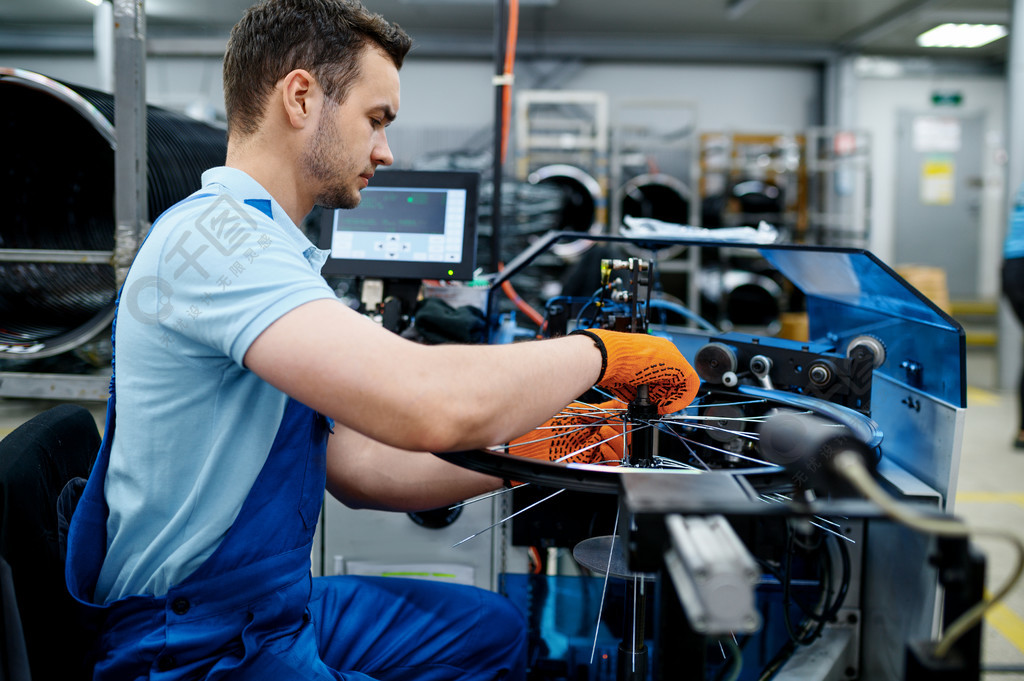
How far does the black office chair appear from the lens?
31.3 inches

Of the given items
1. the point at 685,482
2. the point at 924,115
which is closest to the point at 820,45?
the point at 924,115

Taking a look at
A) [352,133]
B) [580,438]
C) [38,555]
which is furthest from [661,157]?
[38,555]

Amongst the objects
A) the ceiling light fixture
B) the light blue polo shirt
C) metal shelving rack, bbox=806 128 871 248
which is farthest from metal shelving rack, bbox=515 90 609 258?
the light blue polo shirt

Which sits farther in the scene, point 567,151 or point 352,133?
point 567,151

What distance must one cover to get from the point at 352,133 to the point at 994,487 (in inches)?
130

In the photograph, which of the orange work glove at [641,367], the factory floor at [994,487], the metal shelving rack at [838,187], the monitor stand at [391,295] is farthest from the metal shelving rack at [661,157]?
the orange work glove at [641,367]

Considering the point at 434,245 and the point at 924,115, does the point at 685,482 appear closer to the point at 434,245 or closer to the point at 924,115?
Answer: the point at 434,245

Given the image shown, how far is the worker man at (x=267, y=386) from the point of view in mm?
714

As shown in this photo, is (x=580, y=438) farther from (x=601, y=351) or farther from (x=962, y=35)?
(x=962, y=35)

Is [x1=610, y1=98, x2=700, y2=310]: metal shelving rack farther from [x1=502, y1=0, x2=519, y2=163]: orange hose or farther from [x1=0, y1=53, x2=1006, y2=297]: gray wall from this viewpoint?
[x1=502, y1=0, x2=519, y2=163]: orange hose

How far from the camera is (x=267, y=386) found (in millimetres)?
845

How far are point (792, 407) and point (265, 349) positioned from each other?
0.77 meters

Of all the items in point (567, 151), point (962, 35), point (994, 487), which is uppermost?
point (962, 35)

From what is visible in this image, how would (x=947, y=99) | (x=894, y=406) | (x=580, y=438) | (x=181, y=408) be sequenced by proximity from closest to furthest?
(x=181, y=408) < (x=580, y=438) < (x=894, y=406) < (x=947, y=99)
